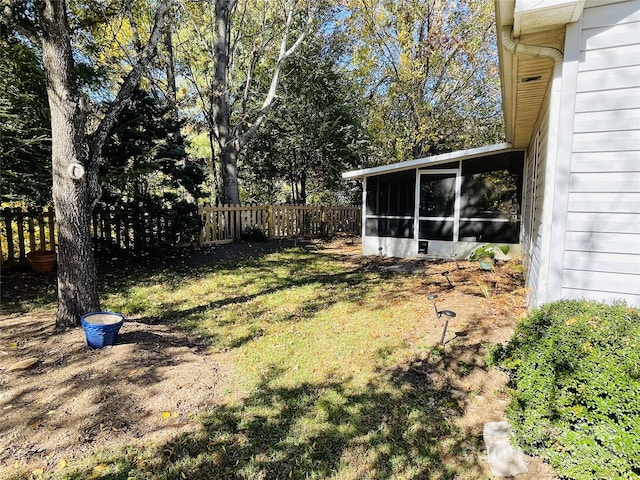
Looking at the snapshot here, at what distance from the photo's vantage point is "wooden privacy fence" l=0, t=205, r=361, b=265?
693cm

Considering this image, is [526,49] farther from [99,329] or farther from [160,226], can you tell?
[160,226]

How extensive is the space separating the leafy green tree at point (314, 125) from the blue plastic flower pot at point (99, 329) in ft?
42.6

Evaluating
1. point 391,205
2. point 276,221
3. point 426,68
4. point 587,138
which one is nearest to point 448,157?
point 391,205

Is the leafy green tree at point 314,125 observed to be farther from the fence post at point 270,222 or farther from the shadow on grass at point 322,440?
the shadow on grass at point 322,440

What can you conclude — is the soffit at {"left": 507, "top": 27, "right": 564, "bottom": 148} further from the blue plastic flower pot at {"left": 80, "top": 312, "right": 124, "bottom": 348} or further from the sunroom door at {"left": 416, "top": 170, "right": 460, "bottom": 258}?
the blue plastic flower pot at {"left": 80, "top": 312, "right": 124, "bottom": 348}

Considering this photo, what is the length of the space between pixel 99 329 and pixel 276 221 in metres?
9.76

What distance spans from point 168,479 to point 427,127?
1330 centimetres

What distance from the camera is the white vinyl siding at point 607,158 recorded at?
2771 millimetres

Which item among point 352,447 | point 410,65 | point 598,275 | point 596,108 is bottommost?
point 352,447

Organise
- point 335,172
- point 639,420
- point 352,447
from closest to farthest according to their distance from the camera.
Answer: point 639,420 < point 352,447 < point 335,172

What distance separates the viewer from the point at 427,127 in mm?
13117

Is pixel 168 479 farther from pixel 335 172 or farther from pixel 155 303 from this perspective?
pixel 335 172

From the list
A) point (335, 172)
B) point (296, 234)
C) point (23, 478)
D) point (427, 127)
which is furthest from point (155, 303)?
point (335, 172)

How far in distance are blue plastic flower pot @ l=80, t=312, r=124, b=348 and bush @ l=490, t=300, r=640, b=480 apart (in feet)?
11.6
